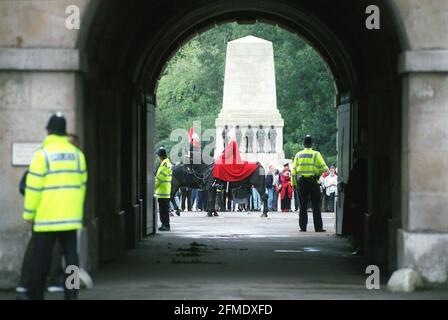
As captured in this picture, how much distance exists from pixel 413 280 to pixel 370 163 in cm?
522

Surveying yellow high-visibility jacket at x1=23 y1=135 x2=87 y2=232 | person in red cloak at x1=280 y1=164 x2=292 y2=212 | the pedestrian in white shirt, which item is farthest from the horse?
yellow high-visibility jacket at x1=23 y1=135 x2=87 y2=232

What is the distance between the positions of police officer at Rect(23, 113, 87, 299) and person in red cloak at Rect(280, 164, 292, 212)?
25.3m

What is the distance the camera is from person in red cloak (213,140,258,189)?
109 ft

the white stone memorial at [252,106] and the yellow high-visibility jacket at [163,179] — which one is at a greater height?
the white stone memorial at [252,106]

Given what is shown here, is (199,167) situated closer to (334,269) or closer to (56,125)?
(334,269)

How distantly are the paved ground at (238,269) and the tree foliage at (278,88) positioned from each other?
28.7 m

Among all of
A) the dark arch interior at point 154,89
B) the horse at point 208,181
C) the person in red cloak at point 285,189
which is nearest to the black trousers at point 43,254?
the dark arch interior at point 154,89

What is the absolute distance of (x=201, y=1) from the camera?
23266mm

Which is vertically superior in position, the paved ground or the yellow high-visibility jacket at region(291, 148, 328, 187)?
the yellow high-visibility jacket at region(291, 148, 328, 187)

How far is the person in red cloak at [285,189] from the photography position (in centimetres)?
3694

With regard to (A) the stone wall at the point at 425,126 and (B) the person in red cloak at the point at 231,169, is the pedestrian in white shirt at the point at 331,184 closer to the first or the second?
(B) the person in red cloak at the point at 231,169

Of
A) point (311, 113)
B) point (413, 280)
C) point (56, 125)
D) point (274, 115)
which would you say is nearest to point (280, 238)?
point (413, 280)

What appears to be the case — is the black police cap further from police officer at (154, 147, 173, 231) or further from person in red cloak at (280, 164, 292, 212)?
person in red cloak at (280, 164, 292, 212)

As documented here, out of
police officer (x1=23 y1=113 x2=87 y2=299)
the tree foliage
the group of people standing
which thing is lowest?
police officer (x1=23 y1=113 x2=87 y2=299)
